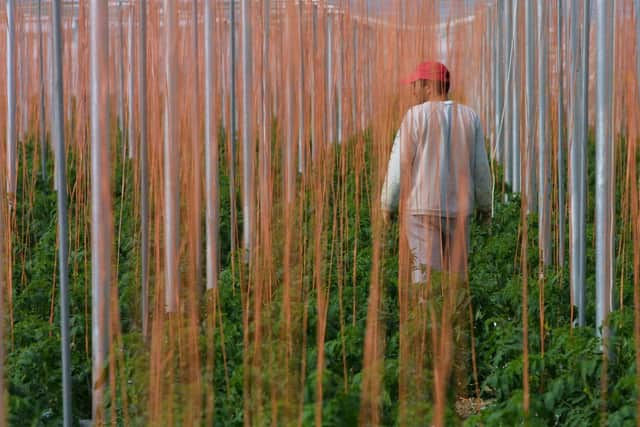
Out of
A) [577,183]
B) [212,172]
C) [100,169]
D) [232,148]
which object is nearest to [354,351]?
[212,172]

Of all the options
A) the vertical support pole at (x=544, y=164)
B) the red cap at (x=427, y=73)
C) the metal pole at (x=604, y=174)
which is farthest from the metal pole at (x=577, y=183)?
the red cap at (x=427, y=73)

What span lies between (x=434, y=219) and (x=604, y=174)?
60 centimetres

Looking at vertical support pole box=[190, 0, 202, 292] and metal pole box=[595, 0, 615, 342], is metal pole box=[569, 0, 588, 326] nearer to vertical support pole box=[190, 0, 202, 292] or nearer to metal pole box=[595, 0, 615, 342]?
metal pole box=[595, 0, 615, 342]

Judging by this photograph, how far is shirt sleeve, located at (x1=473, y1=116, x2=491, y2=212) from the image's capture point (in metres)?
3.15

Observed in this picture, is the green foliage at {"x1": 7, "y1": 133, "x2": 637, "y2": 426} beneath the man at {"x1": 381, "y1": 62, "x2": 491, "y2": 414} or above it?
beneath

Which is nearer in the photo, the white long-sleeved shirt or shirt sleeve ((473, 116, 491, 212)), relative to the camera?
the white long-sleeved shirt

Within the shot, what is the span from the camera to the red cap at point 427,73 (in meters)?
2.04

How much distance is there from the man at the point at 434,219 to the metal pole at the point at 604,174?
0.33 m

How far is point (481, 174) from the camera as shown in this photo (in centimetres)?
318

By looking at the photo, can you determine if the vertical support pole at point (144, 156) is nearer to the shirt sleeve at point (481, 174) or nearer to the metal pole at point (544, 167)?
the shirt sleeve at point (481, 174)

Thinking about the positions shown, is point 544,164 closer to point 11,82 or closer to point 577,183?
point 577,183

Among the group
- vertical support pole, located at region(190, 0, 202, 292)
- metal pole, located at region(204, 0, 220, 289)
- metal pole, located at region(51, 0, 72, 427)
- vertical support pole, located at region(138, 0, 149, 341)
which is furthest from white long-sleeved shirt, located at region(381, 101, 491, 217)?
metal pole, located at region(51, 0, 72, 427)

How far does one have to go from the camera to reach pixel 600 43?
8.36ft

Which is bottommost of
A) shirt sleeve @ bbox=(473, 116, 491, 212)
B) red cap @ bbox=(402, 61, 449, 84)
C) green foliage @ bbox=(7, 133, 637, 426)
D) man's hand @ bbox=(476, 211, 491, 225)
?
green foliage @ bbox=(7, 133, 637, 426)
